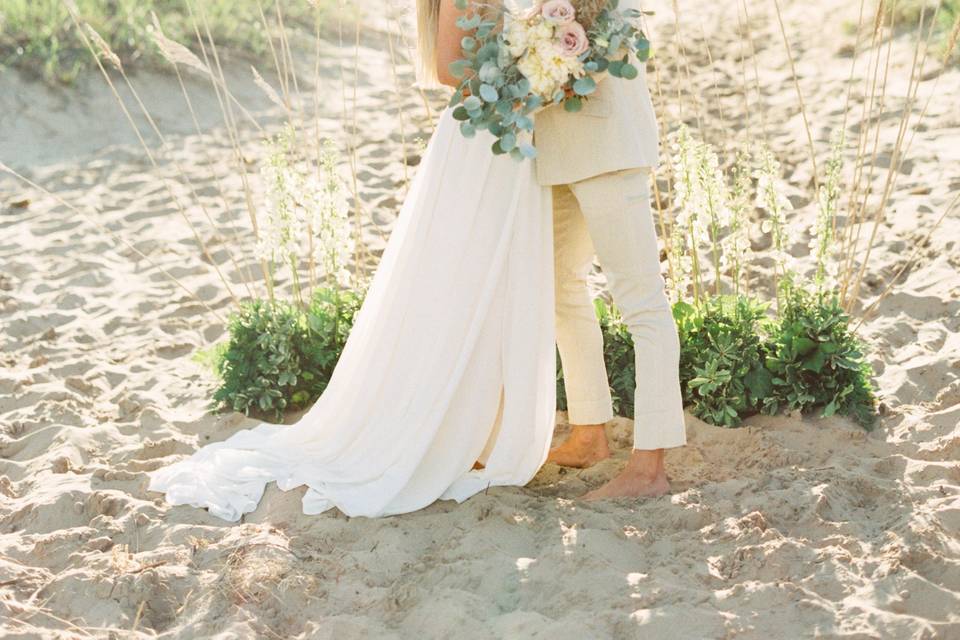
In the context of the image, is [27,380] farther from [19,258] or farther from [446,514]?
[446,514]

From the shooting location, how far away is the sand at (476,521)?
100 inches

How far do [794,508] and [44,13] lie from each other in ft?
19.9

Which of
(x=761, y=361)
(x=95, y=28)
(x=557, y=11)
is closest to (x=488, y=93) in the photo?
(x=557, y=11)

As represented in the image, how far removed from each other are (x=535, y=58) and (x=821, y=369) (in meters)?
1.39

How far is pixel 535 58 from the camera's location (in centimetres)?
278

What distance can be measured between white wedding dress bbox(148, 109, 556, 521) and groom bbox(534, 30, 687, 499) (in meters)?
0.13

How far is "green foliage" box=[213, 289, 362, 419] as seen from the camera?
392 centimetres

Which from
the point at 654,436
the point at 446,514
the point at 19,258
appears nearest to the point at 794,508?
the point at 654,436

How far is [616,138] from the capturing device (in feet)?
9.65

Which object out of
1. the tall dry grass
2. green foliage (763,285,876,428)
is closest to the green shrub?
green foliage (763,285,876,428)

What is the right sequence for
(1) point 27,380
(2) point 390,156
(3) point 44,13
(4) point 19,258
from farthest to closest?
1. (3) point 44,13
2. (2) point 390,156
3. (4) point 19,258
4. (1) point 27,380

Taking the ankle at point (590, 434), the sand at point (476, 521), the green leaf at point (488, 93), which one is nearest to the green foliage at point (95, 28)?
the sand at point (476, 521)

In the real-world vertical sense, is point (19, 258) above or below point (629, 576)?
above

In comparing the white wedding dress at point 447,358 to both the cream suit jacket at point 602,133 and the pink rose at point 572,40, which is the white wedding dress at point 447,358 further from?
the pink rose at point 572,40
